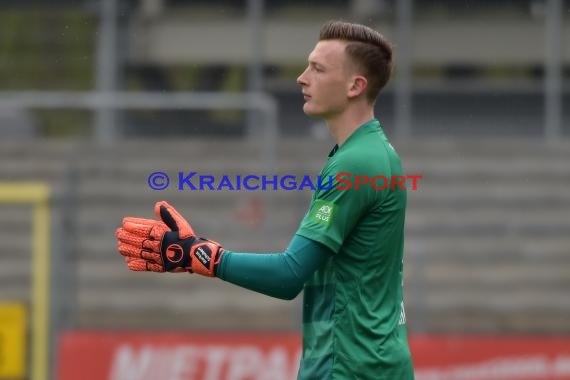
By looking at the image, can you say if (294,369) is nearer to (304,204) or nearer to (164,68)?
(304,204)

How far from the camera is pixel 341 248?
3.13m

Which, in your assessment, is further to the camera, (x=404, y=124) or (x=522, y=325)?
(x=404, y=124)

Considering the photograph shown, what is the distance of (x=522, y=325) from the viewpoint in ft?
27.4

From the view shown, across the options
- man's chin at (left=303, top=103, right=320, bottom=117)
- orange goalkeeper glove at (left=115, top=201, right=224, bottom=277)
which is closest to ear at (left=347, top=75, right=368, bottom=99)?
man's chin at (left=303, top=103, right=320, bottom=117)

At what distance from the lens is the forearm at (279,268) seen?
3006mm

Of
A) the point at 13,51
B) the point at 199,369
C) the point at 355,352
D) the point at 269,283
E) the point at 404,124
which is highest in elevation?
the point at 13,51

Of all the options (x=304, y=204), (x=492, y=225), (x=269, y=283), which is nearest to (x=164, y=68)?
(x=304, y=204)

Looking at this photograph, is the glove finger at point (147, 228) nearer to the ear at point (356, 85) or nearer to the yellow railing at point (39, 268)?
the ear at point (356, 85)

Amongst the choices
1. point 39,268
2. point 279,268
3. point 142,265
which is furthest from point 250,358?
point 279,268

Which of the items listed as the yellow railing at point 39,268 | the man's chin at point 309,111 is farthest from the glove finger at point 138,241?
the yellow railing at point 39,268

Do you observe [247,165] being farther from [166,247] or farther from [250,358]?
[166,247]

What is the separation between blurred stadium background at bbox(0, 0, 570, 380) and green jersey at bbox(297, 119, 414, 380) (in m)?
4.23

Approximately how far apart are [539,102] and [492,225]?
2.54 meters

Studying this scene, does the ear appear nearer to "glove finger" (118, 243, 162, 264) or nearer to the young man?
the young man
